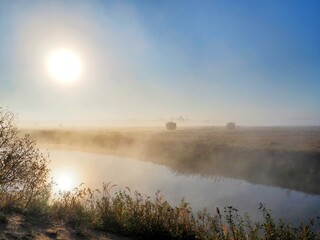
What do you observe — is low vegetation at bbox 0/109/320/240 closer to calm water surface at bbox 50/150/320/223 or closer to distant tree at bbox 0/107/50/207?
distant tree at bbox 0/107/50/207

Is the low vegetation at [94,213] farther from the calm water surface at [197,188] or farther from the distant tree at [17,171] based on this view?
the calm water surface at [197,188]

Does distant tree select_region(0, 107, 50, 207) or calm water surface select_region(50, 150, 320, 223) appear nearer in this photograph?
distant tree select_region(0, 107, 50, 207)

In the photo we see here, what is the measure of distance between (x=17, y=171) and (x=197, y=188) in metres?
17.9

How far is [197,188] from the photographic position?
26047 mm

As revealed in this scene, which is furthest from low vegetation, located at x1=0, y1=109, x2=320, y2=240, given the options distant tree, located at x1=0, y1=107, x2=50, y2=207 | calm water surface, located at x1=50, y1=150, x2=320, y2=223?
calm water surface, located at x1=50, y1=150, x2=320, y2=223

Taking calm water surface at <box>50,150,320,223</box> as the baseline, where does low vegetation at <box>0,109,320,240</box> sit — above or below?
above

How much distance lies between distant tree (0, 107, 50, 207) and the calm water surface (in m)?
10.6

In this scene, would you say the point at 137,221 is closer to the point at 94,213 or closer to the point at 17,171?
the point at 94,213

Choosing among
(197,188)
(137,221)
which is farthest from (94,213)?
(197,188)

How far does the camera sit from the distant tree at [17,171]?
9977 mm

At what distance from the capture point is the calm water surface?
2033 centimetres

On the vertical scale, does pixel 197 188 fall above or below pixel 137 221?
below

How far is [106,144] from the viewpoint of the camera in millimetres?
65875

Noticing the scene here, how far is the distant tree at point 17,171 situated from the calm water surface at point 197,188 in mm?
10619
